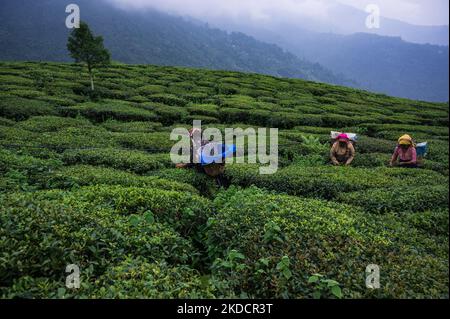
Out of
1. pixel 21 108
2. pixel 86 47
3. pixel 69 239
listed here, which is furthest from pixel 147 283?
pixel 86 47

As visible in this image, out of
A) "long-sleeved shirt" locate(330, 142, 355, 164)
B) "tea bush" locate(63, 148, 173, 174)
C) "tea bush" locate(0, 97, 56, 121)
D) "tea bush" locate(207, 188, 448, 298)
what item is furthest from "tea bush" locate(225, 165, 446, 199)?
"tea bush" locate(0, 97, 56, 121)

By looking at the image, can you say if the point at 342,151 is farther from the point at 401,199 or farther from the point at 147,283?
the point at 147,283

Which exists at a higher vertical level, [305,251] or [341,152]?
[341,152]

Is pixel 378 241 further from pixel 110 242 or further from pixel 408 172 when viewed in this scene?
pixel 408 172

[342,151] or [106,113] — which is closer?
[342,151]

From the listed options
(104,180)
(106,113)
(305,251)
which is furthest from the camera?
(106,113)

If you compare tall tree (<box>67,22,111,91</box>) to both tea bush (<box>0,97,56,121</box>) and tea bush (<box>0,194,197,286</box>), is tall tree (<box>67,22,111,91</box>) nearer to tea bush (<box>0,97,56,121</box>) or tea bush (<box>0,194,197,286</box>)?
tea bush (<box>0,97,56,121</box>)

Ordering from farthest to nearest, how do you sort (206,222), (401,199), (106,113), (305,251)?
(106,113) < (401,199) < (206,222) < (305,251)

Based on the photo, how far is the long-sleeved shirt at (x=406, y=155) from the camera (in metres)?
11.4

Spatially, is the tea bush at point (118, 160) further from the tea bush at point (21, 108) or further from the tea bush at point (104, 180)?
the tea bush at point (21, 108)

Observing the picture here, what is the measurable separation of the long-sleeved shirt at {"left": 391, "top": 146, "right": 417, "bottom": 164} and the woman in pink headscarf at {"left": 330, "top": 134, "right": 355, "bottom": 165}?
1261 mm

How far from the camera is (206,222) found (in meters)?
7.16

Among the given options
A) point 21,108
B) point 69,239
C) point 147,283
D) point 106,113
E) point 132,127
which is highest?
point 21,108

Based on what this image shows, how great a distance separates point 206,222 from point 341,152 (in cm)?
652
